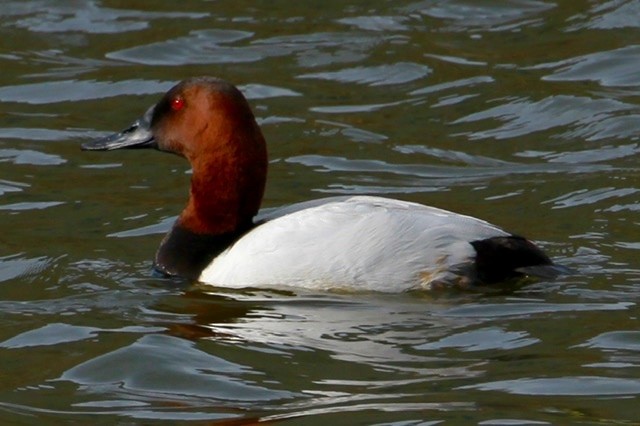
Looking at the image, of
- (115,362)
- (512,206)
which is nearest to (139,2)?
(512,206)

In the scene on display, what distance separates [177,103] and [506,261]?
5.65 feet

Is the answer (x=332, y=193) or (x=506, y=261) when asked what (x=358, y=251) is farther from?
(x=332, y=193)

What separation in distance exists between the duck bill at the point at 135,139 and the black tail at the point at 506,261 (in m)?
1.71

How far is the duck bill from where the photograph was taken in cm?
→ 770

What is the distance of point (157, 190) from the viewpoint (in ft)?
29.7

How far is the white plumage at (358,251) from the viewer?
6949 mm

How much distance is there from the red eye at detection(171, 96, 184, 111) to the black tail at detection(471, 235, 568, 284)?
1.54 m

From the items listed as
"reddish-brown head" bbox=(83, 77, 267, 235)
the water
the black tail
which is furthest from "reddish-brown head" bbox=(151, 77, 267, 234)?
the black tail

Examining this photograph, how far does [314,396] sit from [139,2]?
7.68m

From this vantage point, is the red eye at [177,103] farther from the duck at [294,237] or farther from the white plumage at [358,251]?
the white plumage at [358,251]

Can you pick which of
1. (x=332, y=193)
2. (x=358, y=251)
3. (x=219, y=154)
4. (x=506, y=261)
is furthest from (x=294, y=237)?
(x=332, y=193)

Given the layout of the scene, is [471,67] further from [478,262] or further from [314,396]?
[314,396]

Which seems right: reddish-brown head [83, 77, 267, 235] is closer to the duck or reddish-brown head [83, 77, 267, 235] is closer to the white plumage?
the duck

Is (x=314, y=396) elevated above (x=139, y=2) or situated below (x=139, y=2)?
below
